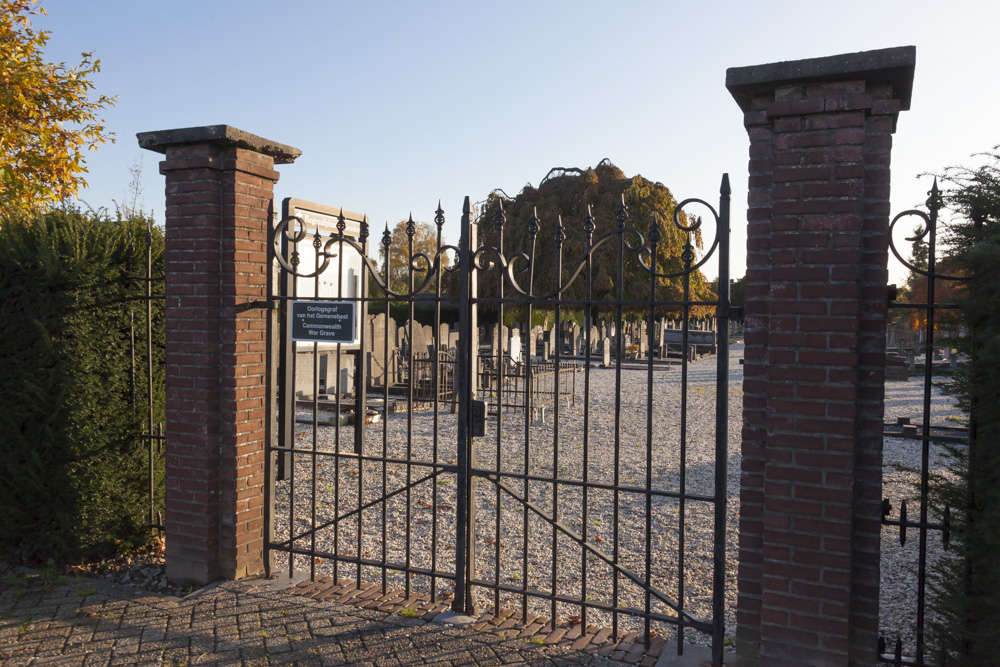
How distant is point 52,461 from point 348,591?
2.35 meters

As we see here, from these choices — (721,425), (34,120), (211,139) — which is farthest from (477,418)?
(34,120)

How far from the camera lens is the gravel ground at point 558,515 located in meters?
4.55

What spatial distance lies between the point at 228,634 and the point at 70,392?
2.17 m

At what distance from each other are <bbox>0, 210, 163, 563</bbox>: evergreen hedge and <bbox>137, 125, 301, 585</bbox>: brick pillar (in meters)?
0.56

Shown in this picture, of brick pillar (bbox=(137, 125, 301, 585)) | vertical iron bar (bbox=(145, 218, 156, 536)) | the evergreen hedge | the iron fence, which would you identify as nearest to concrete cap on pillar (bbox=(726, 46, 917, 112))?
brick pillar (bbox=(137, 125, 301, 585))

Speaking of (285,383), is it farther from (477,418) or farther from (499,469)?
(499,469)

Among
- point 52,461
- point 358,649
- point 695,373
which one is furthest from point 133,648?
point 695,373

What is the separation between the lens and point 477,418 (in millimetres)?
4012

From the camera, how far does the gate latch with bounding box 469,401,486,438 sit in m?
3.97

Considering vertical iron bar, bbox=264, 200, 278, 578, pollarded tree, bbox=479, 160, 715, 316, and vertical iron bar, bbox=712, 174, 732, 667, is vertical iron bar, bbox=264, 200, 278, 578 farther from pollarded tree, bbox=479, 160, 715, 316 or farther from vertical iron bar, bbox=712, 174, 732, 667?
pollarded tree, bbox=479, 160, 715, 316

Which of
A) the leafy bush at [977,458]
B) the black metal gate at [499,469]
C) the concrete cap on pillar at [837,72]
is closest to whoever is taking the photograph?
the leafy bush at [977,458]

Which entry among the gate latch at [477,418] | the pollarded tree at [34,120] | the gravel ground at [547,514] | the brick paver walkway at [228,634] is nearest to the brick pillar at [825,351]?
the gravel ground at [547,514]

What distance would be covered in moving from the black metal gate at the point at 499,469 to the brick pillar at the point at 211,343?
0.67 ft

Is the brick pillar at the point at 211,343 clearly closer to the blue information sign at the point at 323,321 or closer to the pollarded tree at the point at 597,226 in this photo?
the blue information sign at the point at 323,321
